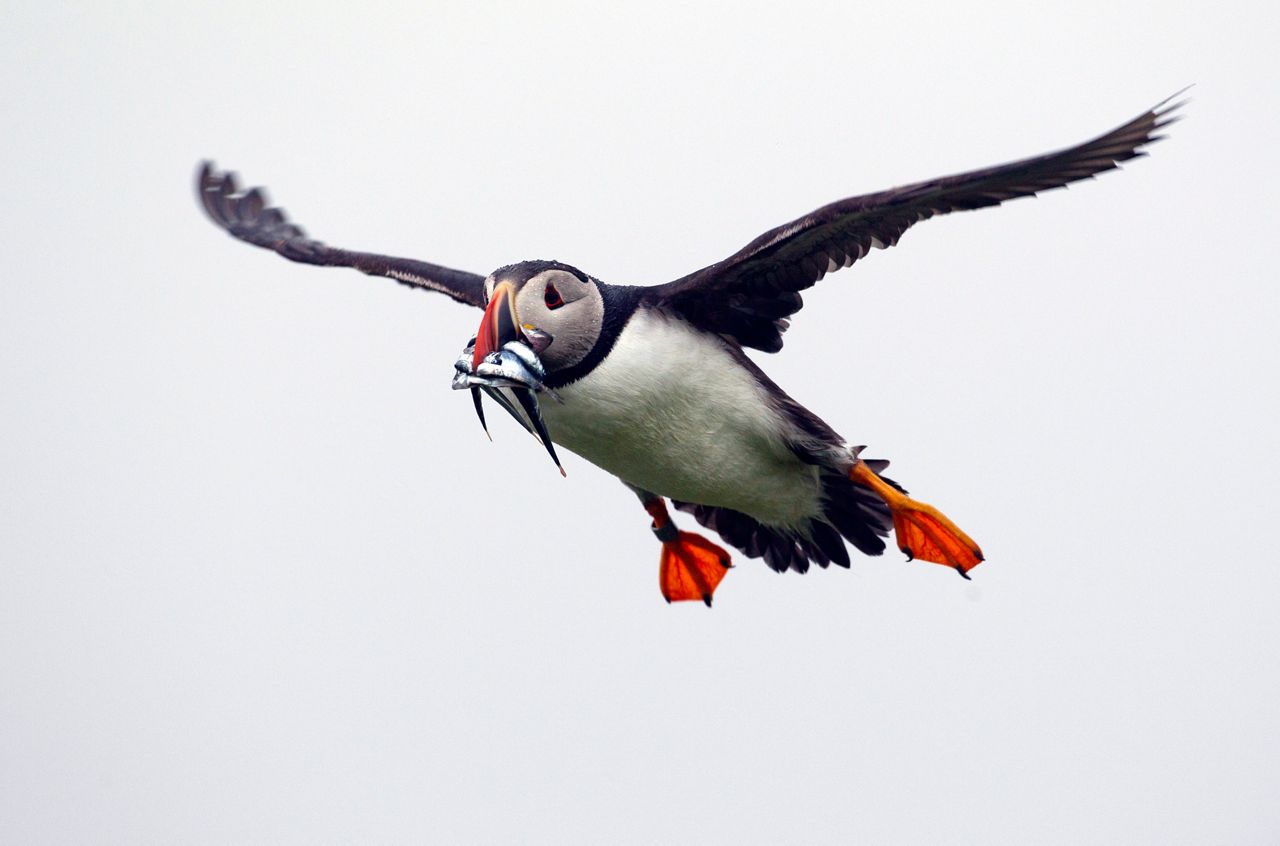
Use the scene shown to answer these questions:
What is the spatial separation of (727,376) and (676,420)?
1.39 ft

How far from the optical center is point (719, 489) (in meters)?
9.44

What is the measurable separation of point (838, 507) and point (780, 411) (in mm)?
932

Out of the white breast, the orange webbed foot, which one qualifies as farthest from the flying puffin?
the orange webbed foot

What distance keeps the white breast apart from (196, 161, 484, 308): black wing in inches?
50.6

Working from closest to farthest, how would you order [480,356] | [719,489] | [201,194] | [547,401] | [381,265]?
1. [480,356]
2. [547,401]
3. [719,489]
4. [381,265]
5. [201,194]

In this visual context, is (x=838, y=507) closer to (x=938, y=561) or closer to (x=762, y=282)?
(x=938, y=561)

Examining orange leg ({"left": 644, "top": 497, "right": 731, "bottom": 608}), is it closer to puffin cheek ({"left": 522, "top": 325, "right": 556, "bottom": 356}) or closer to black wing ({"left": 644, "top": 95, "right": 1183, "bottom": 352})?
black wing ({"left": 644, "top": 95, "right": 1183, "bottom": 352})

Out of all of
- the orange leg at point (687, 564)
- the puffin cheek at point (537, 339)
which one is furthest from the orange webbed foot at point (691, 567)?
the puffin cheek at point (537, 339)

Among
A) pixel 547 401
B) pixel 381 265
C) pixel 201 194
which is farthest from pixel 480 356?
pixel 201 194

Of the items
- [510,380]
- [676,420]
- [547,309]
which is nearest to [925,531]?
[676,420]

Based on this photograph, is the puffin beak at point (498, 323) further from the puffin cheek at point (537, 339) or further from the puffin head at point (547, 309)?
the puffin cheek at point (537, 339)

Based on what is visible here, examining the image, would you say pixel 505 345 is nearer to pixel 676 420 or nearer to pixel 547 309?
pixel 547 309

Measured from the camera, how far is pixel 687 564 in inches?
428

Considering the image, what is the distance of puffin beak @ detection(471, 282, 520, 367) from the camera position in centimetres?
802
